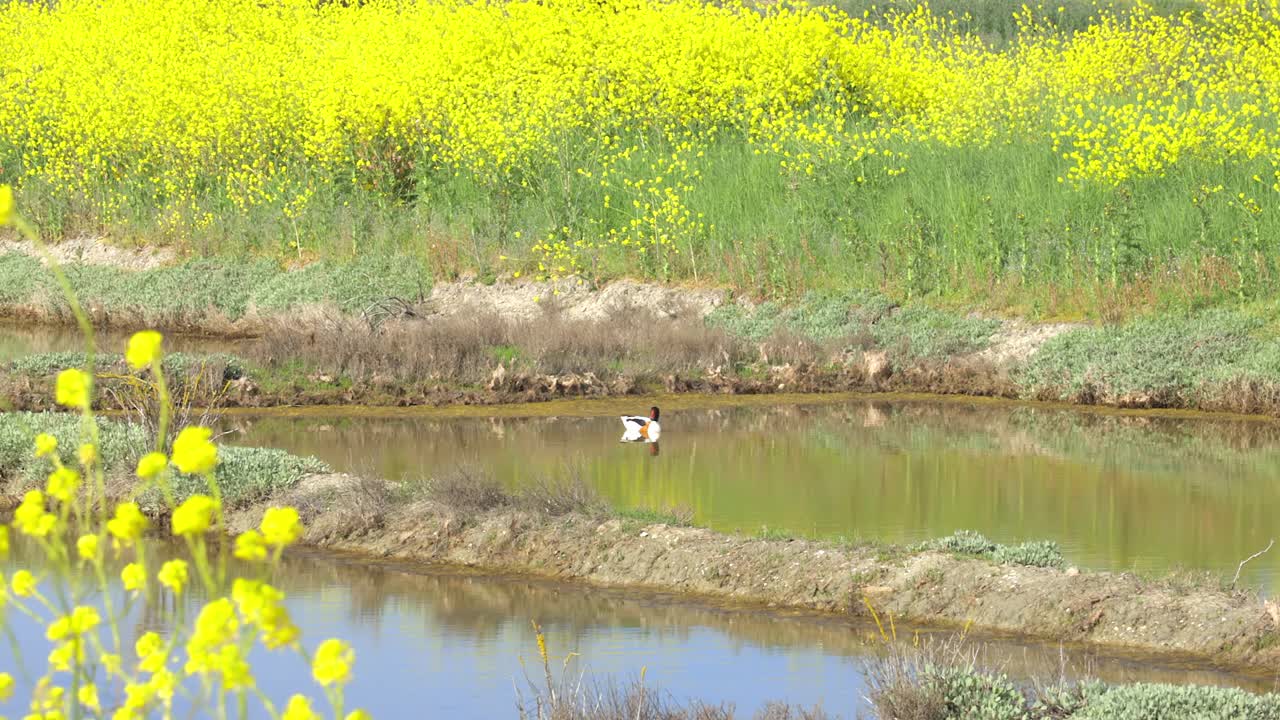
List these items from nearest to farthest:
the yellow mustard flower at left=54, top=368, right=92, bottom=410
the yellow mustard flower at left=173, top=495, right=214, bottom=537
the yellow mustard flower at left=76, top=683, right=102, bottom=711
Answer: the yellow mustard flower at left=173, top=495, right=214, bottom=537
the yellow mustard flower at left=54, top=368, right=92, bottom=410
the yellow mustard flower at left=76, top=683, right=102, bottom=711

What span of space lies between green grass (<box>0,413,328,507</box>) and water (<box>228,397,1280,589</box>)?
837mm

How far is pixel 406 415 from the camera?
67.3 feet

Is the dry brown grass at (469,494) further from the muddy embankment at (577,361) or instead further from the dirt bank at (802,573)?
the muddy embankment at (577,361)

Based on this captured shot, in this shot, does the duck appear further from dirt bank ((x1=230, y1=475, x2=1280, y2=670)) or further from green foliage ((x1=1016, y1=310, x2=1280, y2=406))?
green foliage ((x1=1016, y1=310, x2=1280, y2=406))

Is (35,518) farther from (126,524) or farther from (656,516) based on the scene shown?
(656,516)

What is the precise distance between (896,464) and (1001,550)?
532 cm

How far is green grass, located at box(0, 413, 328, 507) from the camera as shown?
14922mm

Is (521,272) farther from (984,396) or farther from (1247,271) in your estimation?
(1247,271)

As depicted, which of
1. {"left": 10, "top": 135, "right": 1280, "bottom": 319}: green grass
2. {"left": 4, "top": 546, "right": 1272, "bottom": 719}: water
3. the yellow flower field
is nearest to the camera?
{"left": 4, "top": 546, "right": 1272, "bottom": 719}: water

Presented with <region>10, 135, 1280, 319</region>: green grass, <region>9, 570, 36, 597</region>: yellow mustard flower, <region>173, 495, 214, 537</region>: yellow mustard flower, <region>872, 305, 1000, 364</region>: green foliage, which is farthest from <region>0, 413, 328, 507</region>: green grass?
<region>173, 495, 214, 537</region>: yellow mustard flower

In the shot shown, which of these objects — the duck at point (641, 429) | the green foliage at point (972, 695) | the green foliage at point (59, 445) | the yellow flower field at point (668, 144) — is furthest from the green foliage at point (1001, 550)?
the yellow flower field at point (668, 144)

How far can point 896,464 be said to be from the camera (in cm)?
1747

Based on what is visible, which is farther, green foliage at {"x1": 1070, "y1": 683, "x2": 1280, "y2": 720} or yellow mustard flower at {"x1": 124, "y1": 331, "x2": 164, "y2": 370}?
green foliage at {"x1": 1070, "y1": 683, "x2": 1280, "y2": 720}

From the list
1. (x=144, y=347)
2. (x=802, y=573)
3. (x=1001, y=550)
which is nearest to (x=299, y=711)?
(x=144, y=347)
